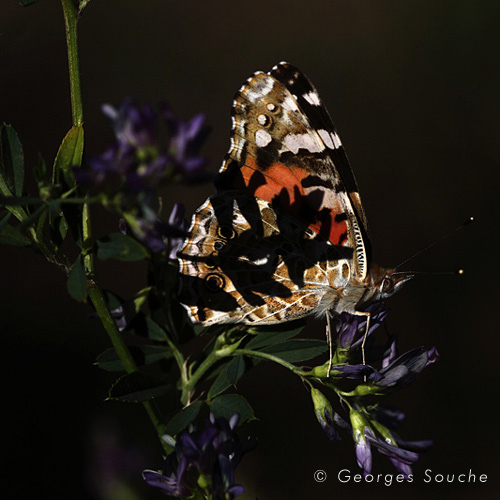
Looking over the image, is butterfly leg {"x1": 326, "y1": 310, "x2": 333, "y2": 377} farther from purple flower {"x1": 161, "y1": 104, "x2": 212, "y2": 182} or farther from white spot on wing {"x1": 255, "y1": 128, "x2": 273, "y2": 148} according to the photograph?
purple flower {"x1": 161, "y1": 104, "x2": 212, "y2": 182}

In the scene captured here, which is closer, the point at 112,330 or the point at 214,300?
the point at 112,330

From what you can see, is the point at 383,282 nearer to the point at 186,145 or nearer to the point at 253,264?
the point at 253,264

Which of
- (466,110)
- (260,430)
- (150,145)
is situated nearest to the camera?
(150,145)

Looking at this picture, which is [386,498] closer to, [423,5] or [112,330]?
[112,330]

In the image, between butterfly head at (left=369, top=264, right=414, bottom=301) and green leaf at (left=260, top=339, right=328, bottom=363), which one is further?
butterfly head at (left=369, top=264, right=414, bottom=301)

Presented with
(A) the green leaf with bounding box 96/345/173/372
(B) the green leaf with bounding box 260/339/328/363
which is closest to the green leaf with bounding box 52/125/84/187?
(A) the green leaf with bounding box 96/345/173/372

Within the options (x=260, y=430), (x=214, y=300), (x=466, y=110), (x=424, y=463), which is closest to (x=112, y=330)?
(x=214, y=300)
